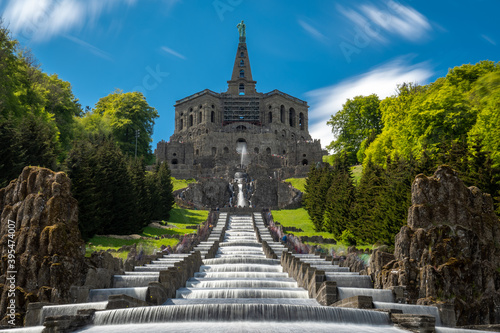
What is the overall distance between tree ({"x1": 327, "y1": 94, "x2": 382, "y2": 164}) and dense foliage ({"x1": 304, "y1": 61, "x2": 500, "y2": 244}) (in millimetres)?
24360

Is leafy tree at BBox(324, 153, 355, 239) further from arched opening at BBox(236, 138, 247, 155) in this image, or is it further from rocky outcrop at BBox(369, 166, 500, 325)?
arched opening at BBox(236, 138, 247, 155)

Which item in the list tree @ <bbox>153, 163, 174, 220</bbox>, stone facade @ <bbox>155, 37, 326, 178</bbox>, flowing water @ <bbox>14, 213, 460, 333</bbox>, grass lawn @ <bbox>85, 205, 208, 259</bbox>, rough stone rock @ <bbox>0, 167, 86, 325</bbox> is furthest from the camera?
stone facade @ <bbox>155, 37, 326, 178</bbox>

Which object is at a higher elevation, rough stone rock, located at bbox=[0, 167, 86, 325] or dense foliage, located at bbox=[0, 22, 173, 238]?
dense foliage, located at bbox=[0, 22, 173, 238]

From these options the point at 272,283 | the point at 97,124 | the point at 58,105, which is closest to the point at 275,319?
the point at 272,283

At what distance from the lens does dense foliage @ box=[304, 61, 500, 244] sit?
96.1ft

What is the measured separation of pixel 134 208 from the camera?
43969mm

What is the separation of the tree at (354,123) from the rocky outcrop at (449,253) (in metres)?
61.7

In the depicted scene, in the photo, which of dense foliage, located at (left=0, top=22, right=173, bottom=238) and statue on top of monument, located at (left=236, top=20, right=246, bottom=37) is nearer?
dense foliage, located at (left=0, top=22, right=173, bottom=238)

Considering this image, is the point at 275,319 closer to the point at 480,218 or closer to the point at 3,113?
the point at 480,218

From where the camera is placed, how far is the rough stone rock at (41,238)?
20375 mm

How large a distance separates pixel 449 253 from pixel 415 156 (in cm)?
1886

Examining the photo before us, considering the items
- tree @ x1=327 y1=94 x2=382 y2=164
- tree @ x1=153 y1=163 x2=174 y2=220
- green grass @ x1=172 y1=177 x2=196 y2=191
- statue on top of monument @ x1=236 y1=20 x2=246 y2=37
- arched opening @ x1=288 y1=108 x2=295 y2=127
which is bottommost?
tree @ x1=153 y1=163 x2=174 y2=220

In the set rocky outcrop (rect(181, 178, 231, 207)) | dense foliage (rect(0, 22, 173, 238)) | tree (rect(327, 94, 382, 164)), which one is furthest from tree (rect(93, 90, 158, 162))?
tree (rect(327, 94, 382, 164))

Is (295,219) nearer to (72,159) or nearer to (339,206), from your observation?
(339,206)
